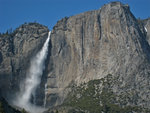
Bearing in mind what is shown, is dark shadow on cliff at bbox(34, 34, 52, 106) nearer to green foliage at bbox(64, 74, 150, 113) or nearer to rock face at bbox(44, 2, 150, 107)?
rock face at bbox(44, 2, 150, 107)

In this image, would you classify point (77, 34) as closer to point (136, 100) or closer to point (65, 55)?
point (65, 55)

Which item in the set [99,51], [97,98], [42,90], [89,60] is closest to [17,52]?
[42,90]

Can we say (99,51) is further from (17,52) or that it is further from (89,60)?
(17,52)

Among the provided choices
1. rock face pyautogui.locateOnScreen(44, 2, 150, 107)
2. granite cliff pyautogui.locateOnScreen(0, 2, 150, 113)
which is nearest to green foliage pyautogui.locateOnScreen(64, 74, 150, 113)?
granite cliff pyautogui.locateOnScreen(0, 2, 150, 113)

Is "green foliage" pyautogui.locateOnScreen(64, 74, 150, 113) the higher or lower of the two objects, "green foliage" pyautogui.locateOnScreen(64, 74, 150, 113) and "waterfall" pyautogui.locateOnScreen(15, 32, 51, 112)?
the lower

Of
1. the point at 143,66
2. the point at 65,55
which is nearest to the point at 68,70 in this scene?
the point at 65,55
